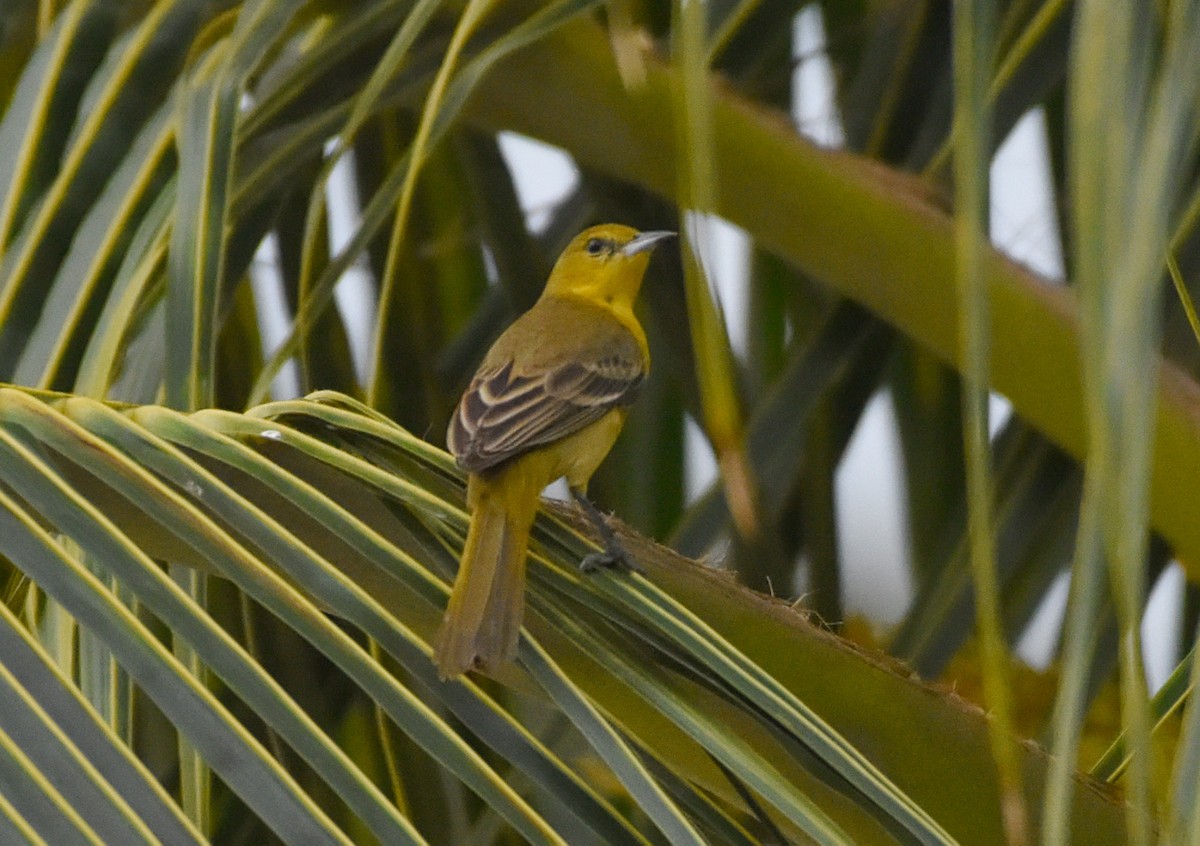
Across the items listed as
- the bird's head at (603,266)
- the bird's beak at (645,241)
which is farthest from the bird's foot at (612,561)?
the bird's head at (603,266)

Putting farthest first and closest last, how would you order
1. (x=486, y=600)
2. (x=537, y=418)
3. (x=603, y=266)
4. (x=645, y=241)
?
(x=603, y=266)
(x=645, y=241)
(x=537, y=418)
(x=486, y=600)

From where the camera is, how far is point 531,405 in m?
2.73

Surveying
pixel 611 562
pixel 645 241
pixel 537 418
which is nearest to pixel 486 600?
pixel 611 562

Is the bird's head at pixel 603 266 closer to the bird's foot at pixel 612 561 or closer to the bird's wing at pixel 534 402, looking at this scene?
the bird's wing at pixel 534 402

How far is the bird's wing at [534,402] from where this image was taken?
240 centimetres

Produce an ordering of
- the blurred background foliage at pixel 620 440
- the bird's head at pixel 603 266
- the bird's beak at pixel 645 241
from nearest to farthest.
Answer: the blurred background foliage at pixel 620 440
the bird's beak at pixel 645 241
the bird's head at pixel 603 266

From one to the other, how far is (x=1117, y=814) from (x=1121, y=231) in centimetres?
95

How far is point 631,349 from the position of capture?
324 centimetres

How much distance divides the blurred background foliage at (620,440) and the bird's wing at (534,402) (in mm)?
162

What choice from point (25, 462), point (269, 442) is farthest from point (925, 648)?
point (25, 462)

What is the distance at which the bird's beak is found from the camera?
127 inches

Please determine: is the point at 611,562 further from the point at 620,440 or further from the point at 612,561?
the point at 620,440

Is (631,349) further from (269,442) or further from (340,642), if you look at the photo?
(340,642)

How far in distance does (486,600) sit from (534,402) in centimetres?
114
